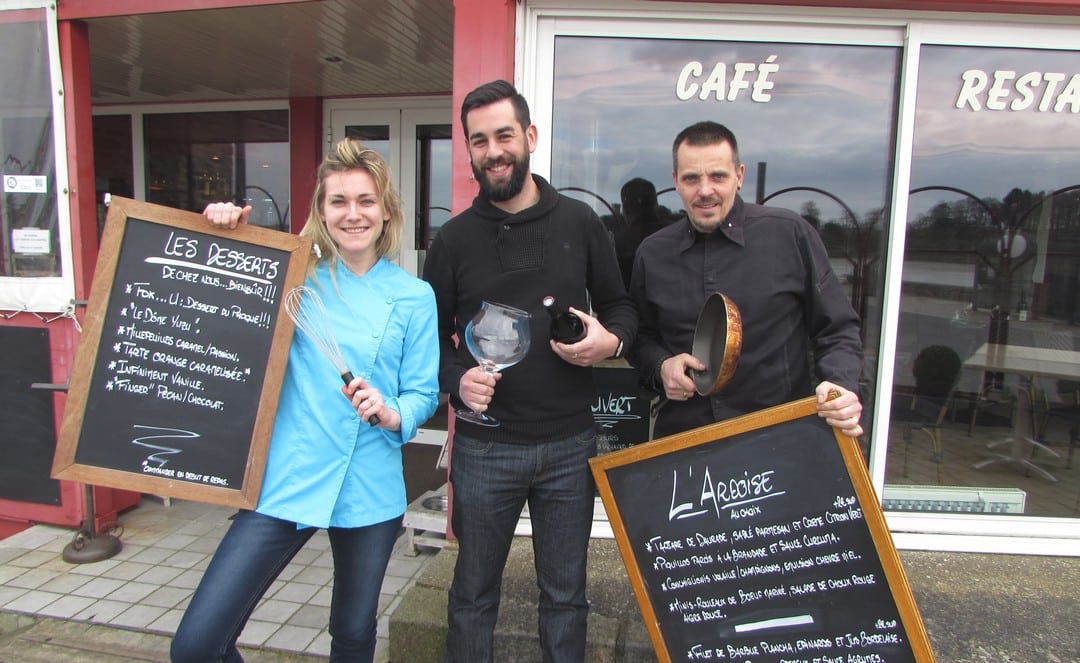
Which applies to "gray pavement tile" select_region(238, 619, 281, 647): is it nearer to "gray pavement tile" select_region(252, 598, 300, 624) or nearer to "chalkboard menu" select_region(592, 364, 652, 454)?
"gray pavement tile" select_region(252, 598, 300, 624)

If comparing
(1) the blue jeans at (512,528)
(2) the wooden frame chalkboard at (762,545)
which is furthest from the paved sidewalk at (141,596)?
(2) the wooden frame chalkboard at (762,545)

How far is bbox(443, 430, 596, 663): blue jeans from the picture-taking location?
185 cm

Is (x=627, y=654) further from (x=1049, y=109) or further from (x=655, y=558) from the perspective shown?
(x=1049, y=109)

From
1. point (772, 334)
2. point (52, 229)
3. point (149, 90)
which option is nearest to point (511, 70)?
point (772, 334)

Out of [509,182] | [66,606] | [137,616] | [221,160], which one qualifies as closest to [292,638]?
[137,616]

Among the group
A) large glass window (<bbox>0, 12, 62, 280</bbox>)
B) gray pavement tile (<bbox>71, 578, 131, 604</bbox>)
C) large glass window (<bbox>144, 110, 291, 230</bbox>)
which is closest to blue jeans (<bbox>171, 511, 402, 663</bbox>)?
gray pavement tile (<bbox>71, 578, 131, 604</bbox>)

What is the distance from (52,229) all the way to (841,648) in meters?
4.06

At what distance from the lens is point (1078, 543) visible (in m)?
3.03

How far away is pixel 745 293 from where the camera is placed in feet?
6.00

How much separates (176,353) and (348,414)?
52 cm

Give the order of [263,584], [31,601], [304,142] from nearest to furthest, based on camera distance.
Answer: [263,584]
[31,601]
[304,142]

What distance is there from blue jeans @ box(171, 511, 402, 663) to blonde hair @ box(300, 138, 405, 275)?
28.9 inches

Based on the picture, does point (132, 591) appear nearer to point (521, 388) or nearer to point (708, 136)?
point (521, 388)

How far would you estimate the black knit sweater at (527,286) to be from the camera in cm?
183
